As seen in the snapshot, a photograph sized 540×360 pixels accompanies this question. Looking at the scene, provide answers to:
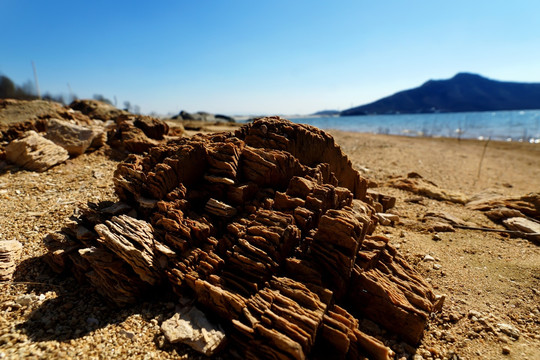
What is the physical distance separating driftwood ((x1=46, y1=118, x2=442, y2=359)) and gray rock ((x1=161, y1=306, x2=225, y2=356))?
222 millimetres

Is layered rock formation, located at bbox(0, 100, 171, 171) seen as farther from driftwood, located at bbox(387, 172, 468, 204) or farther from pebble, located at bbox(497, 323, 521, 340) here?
pebble, located at bbox(497, 323, 521, 340)

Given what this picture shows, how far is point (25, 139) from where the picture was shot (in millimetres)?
11633

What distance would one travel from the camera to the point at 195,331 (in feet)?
14.9

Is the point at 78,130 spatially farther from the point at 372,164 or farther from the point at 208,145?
the point at 372,164

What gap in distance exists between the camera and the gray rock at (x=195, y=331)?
437cm

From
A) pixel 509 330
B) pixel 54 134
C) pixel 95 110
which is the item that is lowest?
pixel 509 330

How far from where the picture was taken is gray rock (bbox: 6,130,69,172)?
11.3m

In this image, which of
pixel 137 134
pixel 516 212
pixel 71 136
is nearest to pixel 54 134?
pixel 71 136

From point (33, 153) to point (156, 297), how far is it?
10643mm

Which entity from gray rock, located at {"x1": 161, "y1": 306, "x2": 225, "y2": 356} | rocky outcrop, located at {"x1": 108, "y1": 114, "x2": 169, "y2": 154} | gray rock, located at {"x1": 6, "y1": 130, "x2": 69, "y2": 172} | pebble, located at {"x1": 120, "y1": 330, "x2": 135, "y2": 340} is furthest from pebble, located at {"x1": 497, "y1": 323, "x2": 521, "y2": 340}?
gray rock, located at {"x1": 6, "y1": 130, "x2": 69, "y2": 172}

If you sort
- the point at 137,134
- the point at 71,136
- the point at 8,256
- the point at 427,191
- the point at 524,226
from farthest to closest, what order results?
1. the point at 137,134
2. the point at 427,191
3. the point at 71,136
4. the point at 524,226
5. the point at 8,256

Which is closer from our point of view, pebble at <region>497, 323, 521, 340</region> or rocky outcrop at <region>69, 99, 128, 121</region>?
pebble at <region>497, 323, 521, 340</region>

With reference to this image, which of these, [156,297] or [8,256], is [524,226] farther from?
[8,256]

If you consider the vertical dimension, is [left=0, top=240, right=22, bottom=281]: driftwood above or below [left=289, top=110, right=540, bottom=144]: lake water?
below
